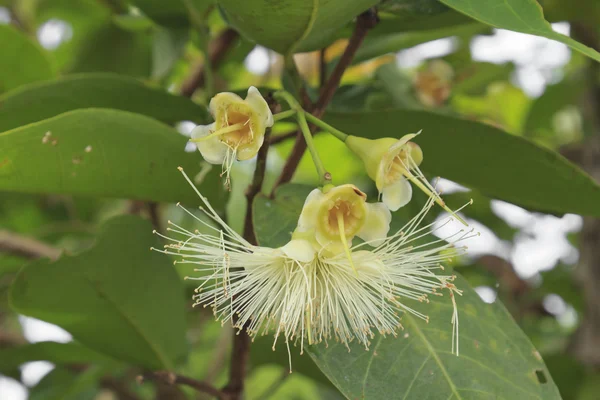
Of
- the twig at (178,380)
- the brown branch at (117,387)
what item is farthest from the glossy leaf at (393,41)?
the brown branch at (117,387)

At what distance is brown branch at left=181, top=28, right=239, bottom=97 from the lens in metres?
1.22

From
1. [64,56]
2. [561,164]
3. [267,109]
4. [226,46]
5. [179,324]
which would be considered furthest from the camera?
[64,56]

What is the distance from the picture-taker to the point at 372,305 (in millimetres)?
681

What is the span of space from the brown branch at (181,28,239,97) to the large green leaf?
57 centimetres

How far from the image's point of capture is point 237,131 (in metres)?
0.67

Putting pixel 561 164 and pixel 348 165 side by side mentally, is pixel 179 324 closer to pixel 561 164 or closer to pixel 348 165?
pixel 561 164

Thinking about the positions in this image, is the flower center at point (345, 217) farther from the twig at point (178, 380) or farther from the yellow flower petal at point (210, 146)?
the twig at point (178, 380)

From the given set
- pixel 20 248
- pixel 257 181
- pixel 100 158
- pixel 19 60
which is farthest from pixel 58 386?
pixel 257 181

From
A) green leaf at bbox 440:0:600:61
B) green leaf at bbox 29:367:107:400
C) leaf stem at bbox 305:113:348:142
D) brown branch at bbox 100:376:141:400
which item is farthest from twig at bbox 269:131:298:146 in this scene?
brown branch at bbox 100:376:141:400

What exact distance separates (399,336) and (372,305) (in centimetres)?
5

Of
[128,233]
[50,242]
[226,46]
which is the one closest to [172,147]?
[128,233]

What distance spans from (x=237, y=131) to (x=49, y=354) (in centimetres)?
77

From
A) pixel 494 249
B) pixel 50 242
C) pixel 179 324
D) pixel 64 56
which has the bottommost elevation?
pixel 494 249

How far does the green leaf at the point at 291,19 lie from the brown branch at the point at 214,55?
45 centimetres
